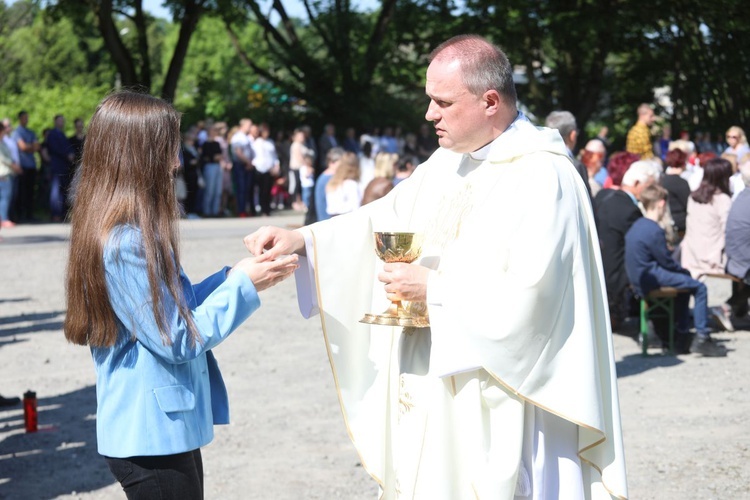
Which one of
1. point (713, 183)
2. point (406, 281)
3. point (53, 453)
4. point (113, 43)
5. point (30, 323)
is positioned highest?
point (113, 43)

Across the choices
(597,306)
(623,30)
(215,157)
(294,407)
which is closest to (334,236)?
(597,306)

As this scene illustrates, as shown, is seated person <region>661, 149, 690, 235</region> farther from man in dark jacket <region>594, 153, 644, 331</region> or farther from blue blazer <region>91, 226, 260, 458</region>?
blue blazer <region>91, 226, 260, 458</region>

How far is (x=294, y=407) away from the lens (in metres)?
7.68

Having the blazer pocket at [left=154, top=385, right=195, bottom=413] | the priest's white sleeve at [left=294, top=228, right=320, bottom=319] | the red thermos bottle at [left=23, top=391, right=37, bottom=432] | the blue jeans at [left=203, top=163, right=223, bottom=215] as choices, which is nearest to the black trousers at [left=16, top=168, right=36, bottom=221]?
the blue jeans at [left=203, top=163, right=223, bottom=215]

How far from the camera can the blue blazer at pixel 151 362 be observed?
307 cm

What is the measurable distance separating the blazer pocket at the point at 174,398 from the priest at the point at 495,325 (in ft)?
2.15

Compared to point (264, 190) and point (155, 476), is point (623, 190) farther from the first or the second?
point (264, 190)

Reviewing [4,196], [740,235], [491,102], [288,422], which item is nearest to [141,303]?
[491,102]

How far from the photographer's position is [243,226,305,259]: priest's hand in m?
3.76

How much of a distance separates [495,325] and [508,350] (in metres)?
0.09

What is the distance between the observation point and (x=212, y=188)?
70.3 feet

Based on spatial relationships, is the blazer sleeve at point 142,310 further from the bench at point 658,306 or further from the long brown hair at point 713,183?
the long brown hair at point 713,183

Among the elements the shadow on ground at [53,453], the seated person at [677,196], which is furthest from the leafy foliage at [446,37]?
the shadow on ground at [53,453]

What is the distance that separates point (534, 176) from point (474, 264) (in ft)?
1.15
